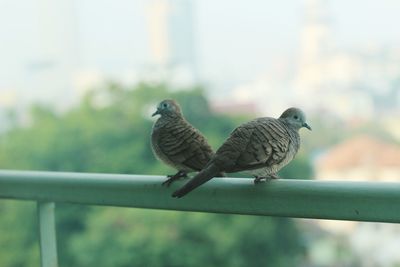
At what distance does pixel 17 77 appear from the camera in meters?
11.9

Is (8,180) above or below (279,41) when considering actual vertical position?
above

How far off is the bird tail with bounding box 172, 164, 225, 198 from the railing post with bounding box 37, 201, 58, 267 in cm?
32

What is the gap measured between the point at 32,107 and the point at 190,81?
8.67 feet

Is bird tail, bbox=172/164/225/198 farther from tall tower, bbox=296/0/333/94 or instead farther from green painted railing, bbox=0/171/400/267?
tall tower, bbox=296/0/333/94

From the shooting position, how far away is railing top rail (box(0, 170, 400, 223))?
2.18ft

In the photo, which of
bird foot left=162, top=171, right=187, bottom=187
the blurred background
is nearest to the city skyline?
the blurred background

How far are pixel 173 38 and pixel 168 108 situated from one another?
30.2ft

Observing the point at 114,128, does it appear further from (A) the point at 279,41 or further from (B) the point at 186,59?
(A) the point at 279,41

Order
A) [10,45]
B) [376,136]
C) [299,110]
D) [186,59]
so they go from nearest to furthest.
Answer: [299,110]
[376,136]
[186,59]
[10,45]

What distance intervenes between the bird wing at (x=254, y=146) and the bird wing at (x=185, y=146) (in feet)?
0.28

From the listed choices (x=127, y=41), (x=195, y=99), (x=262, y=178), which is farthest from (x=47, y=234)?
(x=127, y=41)

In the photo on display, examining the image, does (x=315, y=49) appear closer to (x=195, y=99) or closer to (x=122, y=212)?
(x=195, y=99)

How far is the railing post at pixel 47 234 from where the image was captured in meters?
0.93

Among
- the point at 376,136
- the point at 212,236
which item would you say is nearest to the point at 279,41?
the point at 376,136
